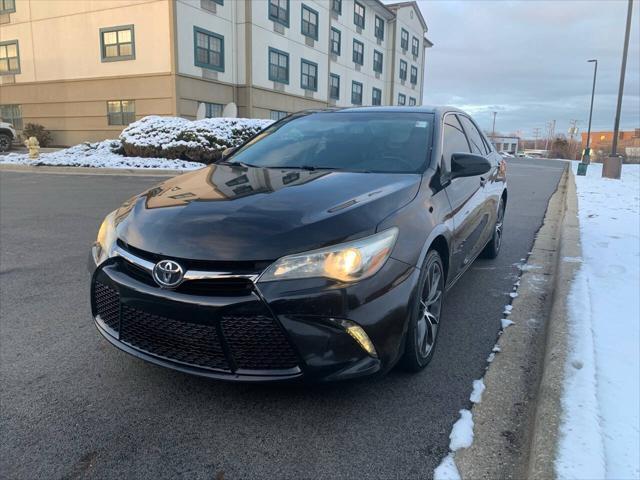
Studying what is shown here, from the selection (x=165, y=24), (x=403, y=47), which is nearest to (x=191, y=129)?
(x=165, y=24)

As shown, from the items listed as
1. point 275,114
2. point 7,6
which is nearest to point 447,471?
point 275,114

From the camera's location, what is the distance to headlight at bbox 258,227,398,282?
228 centimetres

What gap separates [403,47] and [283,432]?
45.9 m

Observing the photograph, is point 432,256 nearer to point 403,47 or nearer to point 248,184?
point 248,184

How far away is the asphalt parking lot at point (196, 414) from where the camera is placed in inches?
87.0

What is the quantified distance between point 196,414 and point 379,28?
42317 millimetres

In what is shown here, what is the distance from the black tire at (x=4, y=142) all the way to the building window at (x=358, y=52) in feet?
76.4

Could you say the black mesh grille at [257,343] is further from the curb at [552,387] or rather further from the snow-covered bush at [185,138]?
the snow-covered bush at [185,138]

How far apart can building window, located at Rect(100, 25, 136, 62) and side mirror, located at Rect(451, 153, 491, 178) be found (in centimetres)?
2251

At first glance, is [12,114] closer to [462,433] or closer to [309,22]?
[309,22]

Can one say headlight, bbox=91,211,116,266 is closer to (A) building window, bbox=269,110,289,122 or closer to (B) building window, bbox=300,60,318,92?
(A) building window, bbox=269,110,289,122

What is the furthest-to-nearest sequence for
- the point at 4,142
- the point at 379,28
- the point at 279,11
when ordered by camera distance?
the point at 379,28, the point at 279,11, the point at 4,142

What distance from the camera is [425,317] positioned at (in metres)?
3.01

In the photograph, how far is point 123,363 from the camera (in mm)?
3086
